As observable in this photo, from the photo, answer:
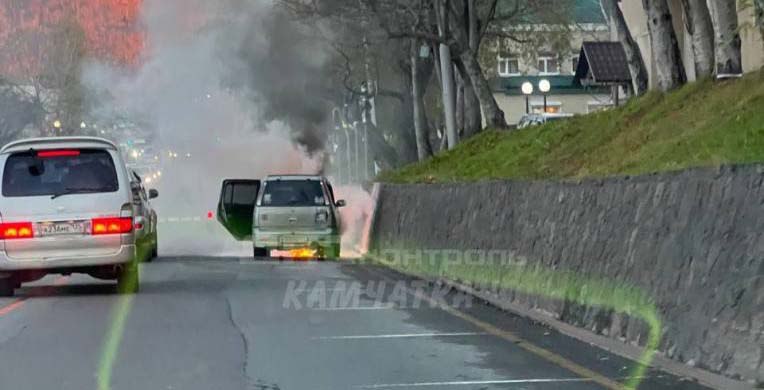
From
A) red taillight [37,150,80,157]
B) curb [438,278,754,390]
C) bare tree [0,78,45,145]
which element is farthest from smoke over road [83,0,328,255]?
curb [438,278,754,390]

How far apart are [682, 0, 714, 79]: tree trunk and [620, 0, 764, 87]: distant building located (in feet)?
2.07

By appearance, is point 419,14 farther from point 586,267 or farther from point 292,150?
point 292,150

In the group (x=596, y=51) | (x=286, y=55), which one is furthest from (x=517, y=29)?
(x=286, y=55)

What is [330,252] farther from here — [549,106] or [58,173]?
[549,106]

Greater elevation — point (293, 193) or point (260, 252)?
point (293, 193)

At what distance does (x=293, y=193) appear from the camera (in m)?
27.5

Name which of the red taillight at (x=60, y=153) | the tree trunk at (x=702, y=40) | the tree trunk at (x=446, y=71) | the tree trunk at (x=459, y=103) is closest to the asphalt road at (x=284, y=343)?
the red taillight at (x=60, y=153)

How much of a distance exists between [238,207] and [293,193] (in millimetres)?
6893

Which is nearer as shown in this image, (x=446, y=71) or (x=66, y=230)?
(x=66, y=230)

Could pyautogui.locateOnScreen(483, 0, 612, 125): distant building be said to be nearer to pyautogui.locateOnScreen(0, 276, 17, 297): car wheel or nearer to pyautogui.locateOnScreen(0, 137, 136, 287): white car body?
pyautogui.locateOnScreen(0, 276, 17, 297): car wheel

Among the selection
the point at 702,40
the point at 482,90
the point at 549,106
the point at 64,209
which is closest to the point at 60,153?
the point at 64,209

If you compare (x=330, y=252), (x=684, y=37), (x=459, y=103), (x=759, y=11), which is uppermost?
(x=684, y=37)

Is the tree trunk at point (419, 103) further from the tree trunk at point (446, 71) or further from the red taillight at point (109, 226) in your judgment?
the red taillight at point (109, 226)

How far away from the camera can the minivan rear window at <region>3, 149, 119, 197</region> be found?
16.9m
